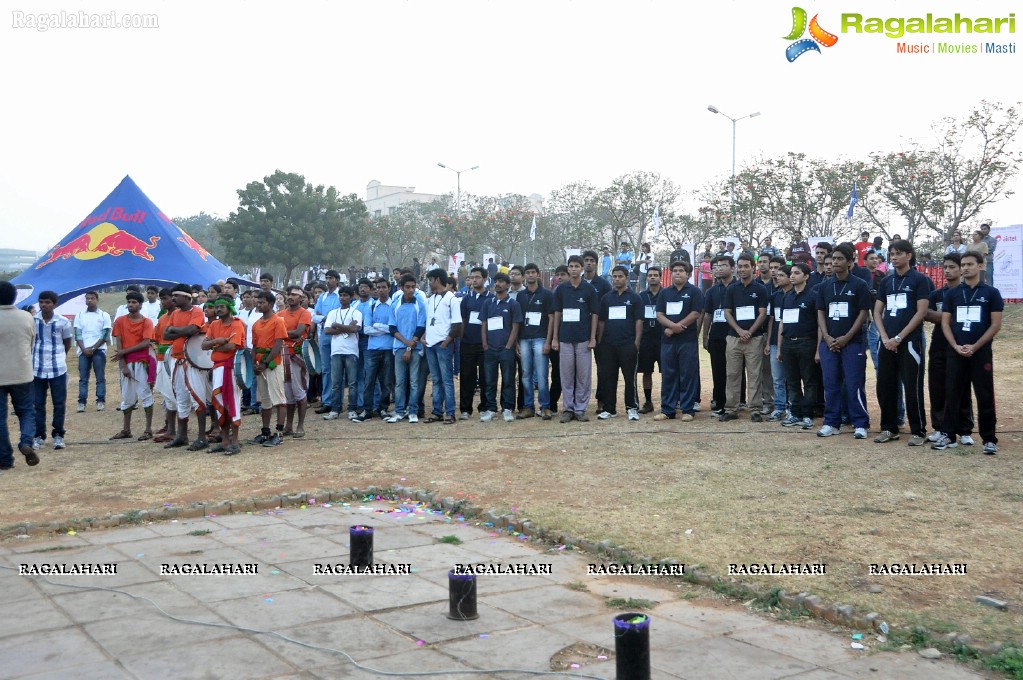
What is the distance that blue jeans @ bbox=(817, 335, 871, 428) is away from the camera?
1009 cm

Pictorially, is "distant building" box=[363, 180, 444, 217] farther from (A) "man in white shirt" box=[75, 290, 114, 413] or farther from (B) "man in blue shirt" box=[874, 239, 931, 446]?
(B) "man in blue shirt" box=[874, 239, 931, 446]

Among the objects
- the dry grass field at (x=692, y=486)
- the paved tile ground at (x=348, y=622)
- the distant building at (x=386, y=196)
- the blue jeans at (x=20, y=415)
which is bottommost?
the paved tile ground at (x=348, y=622)

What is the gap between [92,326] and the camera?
15547mm

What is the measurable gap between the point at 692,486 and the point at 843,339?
10.7 feet

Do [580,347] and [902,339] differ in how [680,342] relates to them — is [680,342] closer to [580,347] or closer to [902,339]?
[580,347]

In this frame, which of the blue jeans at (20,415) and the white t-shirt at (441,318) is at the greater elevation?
the white t-shirt at (441,318)

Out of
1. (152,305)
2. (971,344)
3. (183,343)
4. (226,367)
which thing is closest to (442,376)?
(226,367)

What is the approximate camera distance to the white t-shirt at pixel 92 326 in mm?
15453

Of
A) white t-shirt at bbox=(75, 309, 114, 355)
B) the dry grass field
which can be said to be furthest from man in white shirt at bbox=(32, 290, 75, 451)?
white t-shirt at bbox=(75, 309, 114, 355)

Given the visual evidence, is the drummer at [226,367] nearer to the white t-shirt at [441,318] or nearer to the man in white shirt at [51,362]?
the man in white shirt at [51,362]

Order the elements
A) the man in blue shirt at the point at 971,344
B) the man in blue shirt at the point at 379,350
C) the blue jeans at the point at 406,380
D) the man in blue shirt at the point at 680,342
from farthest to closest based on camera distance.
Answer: the man in blue shirt at the point at 379,350 < the blue jeans at the point at 406,380 < the man in blue shirt at the point at 680,342 < the man in blue shirt at the point at 971,344

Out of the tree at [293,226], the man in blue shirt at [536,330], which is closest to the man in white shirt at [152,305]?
the man in blue shirt at [536,330]

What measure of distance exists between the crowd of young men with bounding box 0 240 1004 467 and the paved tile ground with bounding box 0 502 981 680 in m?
4.61

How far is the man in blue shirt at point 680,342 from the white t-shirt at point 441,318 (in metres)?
2.76
